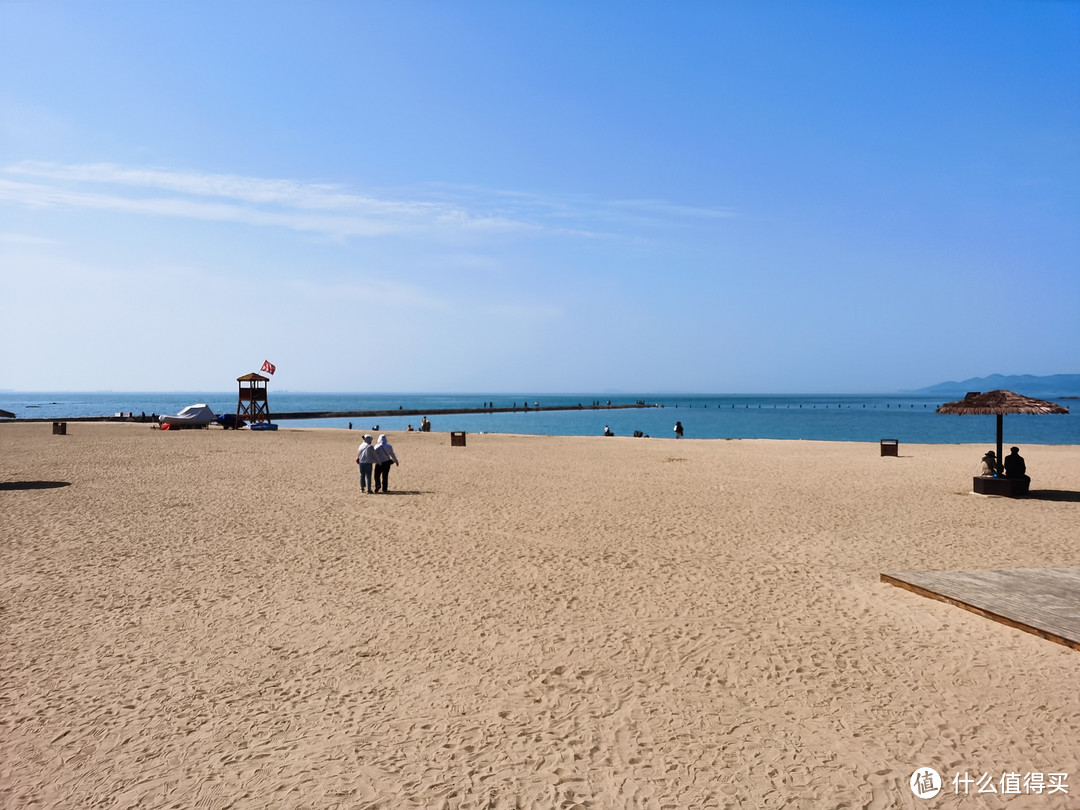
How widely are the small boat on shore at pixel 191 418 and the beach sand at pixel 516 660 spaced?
30.9 metres

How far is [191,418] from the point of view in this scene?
43.1 metres

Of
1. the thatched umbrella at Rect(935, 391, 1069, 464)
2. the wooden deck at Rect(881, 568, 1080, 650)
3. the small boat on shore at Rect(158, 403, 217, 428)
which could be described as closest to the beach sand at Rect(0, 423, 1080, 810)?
the wooden deck at Rect(881, 568, 1080, 650)

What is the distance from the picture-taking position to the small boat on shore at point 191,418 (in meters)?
42.1

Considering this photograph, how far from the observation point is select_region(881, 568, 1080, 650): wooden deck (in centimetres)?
679

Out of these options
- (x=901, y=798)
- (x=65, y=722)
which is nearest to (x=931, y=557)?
(x=901, y=798)

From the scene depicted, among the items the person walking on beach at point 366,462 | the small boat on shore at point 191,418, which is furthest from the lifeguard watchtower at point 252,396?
the person walking on beach at point 366,462

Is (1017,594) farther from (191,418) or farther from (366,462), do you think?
(191,418)

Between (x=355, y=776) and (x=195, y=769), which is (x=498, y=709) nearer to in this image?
(x=355, y=776)

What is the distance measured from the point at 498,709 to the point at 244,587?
481cm

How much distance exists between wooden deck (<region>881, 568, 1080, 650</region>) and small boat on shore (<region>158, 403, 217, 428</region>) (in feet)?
140

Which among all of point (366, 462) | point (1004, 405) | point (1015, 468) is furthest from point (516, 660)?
point (1015, 468)

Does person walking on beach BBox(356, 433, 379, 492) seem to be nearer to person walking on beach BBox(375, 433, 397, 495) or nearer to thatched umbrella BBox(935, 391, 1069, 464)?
person walking on beach BBox(375, 433, 397, 495)

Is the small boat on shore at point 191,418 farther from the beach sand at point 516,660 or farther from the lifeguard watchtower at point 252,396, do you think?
the beach sand at point 516,660

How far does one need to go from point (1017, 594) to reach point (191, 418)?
45.1 meters
